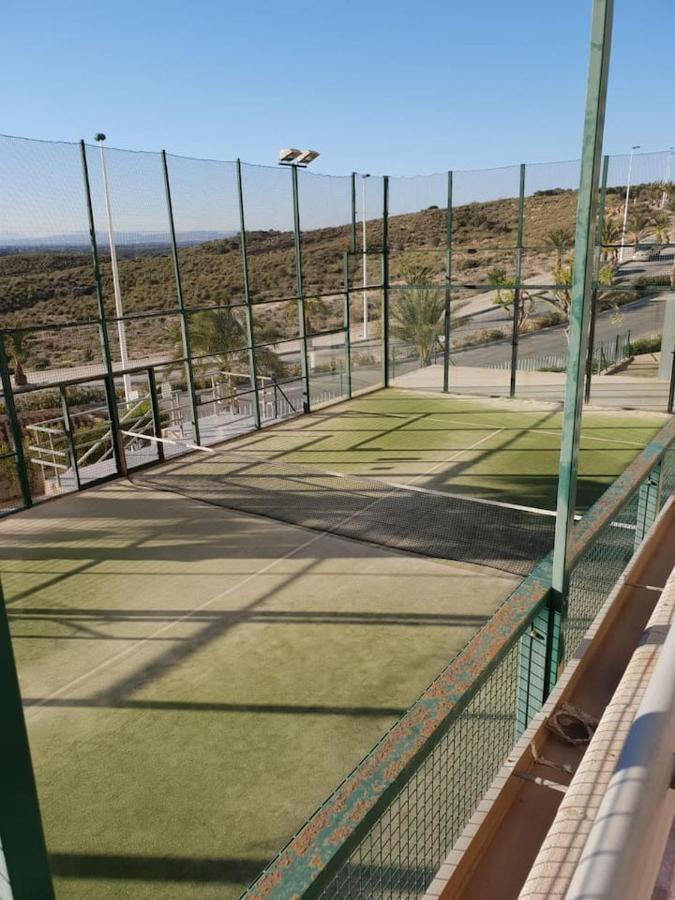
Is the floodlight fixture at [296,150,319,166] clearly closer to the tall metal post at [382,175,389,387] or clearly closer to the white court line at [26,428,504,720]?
the tall metal post at [382,175,389,387]

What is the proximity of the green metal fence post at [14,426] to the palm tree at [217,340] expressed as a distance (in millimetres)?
3421

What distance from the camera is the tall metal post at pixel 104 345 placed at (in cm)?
1020

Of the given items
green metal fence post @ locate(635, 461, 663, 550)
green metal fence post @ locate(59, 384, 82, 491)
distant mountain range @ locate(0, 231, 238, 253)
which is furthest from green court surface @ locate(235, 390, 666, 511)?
green metal fence post @ locate(635, 461, 663, 550)

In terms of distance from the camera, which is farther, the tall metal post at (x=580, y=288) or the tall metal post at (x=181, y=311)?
the tall metal post at (x=181, y=311)

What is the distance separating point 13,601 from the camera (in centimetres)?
733

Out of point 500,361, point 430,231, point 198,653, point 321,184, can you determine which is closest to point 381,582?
point 198,653

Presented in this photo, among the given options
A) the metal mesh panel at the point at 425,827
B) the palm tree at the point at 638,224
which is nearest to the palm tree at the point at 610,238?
the palm tree at the point at 638,224

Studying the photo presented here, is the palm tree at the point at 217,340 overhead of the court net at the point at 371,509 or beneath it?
overhead

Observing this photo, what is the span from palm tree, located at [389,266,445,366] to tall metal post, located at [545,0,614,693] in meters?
15.7

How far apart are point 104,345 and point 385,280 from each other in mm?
8340

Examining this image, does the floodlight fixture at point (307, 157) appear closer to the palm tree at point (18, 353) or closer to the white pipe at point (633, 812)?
the palm tree at point (18, 353)

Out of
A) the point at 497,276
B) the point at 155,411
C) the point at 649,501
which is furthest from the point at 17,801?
the point at 497,276

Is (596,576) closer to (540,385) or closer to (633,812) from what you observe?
(633,812)

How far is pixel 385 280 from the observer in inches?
674
